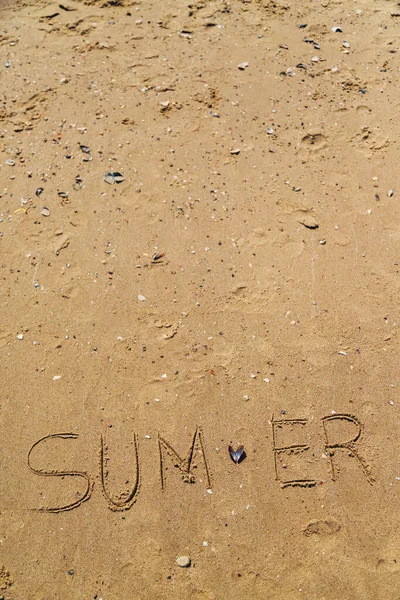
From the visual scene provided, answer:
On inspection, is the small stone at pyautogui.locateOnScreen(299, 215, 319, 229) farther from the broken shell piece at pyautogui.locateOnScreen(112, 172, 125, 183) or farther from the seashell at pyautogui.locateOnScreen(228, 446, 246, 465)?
the seashell at pyautogui.locateOnScreen(228, 446, 246, 465)

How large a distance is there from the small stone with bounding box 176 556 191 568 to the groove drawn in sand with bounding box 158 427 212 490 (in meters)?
0.39

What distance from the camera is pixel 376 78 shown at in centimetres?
488

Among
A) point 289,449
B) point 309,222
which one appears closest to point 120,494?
point 289,449

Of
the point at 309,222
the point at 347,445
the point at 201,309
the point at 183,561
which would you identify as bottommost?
the point at 183,561

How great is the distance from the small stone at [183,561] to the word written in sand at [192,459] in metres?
0.39

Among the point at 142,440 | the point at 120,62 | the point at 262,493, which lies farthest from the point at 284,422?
the point at 120,62

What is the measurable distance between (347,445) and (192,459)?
966 millimetres

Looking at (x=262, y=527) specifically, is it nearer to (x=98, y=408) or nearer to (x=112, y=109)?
(x=98, y=408)

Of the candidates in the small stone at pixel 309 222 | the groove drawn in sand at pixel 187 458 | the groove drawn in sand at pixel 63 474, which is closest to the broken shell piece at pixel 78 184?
the small stone at pixel 309 222

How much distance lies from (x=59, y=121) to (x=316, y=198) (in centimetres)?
246

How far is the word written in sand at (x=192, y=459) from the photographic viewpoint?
3.01m

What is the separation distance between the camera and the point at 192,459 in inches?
122

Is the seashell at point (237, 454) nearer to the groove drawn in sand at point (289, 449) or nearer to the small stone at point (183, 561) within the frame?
the groove drawn in sand at point (289, 449)

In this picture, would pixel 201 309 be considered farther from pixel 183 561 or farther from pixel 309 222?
pixel 183 561
